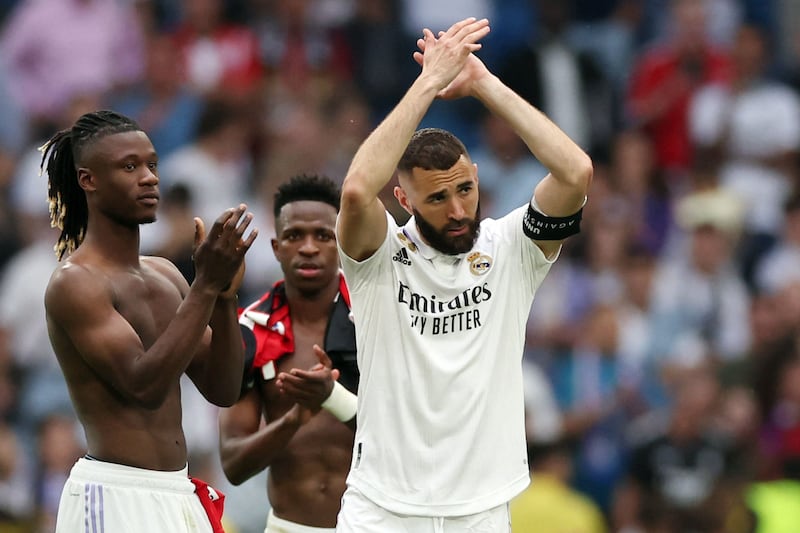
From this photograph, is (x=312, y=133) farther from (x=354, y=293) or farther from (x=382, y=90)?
A: (x=354, y=293)

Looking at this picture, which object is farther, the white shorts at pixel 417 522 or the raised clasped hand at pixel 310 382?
the raised clasped hand at pixel 310 382

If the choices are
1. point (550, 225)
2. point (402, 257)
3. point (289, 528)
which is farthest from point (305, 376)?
point (550, 225)

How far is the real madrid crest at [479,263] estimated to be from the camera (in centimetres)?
626

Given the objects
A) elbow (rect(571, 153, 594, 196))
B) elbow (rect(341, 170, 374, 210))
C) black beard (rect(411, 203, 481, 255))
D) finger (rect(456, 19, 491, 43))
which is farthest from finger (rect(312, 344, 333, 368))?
finger (rect(456, 19, 491, 43))

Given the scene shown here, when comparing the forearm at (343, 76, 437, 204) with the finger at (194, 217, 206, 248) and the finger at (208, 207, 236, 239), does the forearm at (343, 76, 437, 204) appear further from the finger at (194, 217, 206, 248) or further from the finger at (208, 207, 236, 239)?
the finger at (194, 217, 206, 248)

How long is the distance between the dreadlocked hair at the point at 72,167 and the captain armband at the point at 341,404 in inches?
50.6

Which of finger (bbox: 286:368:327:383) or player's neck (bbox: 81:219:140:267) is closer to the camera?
player's neck (bbox: 81:219:140:267)

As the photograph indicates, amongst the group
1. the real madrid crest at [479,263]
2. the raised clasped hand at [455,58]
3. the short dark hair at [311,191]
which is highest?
the raised clasped hand at [455,58]

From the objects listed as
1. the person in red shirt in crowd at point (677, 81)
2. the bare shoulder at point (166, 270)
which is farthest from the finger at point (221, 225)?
the person in red shirt in crowd at point (677, 81)

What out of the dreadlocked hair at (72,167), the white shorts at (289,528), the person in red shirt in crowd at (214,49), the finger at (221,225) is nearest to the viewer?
the finger at (221,225)

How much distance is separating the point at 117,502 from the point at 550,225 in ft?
6.53

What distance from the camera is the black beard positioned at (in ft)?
20.5

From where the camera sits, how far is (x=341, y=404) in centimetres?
689

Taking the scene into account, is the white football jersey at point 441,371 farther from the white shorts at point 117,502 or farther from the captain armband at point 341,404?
the white shorts at point 117,502
